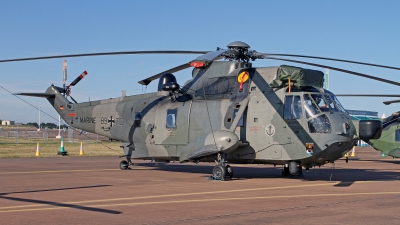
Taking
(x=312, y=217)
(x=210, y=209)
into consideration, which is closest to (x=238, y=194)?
(x=210, y=209)

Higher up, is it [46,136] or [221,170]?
[46,136]

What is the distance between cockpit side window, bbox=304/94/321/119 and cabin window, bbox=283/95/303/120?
7.7 inches

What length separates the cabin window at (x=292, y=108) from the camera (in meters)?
17.3

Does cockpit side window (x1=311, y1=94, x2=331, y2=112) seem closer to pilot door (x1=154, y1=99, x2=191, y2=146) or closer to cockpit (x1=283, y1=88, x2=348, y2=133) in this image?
cockpit (x1=283, y1=88, x2=348, y2=133)

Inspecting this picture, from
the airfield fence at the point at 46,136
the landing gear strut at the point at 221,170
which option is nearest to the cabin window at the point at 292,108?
the landing gear strut at the point at 221,170

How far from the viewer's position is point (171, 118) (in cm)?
2036

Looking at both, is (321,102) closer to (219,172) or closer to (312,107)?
(312,107)

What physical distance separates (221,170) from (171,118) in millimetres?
3705

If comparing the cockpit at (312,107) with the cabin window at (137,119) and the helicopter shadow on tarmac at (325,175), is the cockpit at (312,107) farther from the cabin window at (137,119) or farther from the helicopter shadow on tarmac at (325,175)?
the cabin window at (137,119)

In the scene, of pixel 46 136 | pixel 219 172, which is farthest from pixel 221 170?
pixel 46 136

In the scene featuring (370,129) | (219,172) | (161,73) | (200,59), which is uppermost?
(161,73)

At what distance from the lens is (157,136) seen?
2088 centimetres

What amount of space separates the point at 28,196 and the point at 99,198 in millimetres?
1802

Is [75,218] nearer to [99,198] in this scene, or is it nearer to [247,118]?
[99,198]
